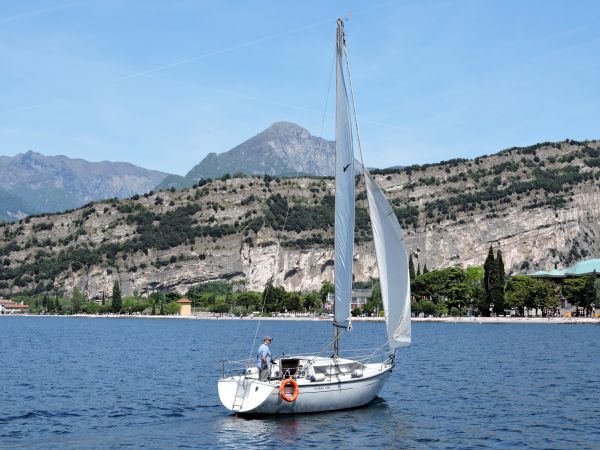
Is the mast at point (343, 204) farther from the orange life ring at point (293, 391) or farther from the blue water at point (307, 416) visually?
the blue water at point (307, 416)

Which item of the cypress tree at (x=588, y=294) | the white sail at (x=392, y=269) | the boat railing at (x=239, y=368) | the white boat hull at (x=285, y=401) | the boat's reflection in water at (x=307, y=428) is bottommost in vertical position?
the boat's reflection in water at (x=307, y=428)

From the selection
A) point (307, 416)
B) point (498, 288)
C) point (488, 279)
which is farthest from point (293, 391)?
point (498, 288)

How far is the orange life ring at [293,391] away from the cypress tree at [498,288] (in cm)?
13527

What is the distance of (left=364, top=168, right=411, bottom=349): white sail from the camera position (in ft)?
140

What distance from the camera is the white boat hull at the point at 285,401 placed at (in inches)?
1543

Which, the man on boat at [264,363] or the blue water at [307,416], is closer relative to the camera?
the blue water at [307,416]

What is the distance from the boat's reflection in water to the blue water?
0.19ft

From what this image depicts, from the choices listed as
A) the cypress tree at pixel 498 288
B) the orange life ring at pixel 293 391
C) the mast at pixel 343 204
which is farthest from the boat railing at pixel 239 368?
the cypress tree at pixel 498 288

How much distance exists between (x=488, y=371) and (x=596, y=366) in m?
10.6

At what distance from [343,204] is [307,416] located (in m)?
10.5

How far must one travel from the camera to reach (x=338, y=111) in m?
41.8

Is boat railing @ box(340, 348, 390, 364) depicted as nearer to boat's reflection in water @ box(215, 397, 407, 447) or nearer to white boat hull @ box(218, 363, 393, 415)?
white boat hull @ box(218, 363, 393, 415)

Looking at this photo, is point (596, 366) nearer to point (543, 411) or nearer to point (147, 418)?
point (543, 411)

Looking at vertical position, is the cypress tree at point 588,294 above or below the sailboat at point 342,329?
above
